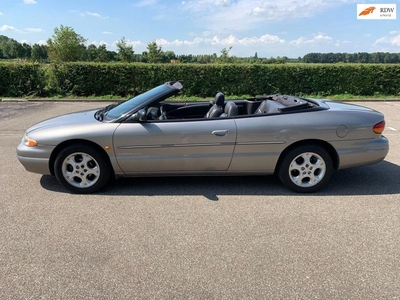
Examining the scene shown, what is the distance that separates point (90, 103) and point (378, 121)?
10.9m

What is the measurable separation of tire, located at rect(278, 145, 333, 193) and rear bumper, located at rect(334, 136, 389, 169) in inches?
7.4

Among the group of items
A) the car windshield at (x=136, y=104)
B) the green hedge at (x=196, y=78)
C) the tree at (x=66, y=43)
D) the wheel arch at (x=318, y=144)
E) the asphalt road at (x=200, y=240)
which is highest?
the tree at (x=66, y=43)

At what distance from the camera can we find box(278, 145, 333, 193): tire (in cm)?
370

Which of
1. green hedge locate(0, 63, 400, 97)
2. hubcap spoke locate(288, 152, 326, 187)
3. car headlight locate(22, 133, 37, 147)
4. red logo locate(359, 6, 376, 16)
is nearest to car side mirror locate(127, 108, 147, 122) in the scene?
car headlight locate(22, 133, 37, 147)

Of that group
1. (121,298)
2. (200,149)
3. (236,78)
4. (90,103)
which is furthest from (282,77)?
(121,298)

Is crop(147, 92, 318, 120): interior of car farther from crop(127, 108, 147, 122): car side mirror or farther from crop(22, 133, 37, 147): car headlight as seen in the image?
crop(22, 133, 37, 147): car headlight

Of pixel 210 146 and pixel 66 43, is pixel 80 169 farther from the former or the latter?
pixel 66 43

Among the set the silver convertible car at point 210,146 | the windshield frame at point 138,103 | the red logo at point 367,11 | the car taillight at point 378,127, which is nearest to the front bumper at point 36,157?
the silver convertible car at point 210,146

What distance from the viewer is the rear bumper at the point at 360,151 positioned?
3.72 m

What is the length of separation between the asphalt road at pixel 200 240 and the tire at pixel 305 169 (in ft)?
0.44

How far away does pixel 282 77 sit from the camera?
13.0m

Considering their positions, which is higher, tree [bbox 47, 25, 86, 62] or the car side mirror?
tree [bbox 47, 25, 86, 62]

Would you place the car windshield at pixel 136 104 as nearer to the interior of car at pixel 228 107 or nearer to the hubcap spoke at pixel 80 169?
the interior of car at pixel 228 107

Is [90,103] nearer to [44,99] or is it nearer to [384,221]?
[44,99]
